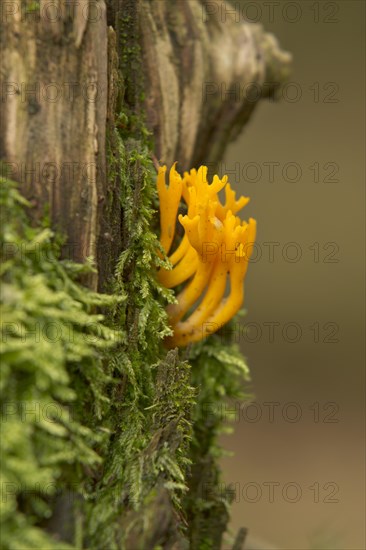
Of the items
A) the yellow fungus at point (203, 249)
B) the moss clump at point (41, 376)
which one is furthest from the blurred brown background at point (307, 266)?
the moss clump at point (41, 376)

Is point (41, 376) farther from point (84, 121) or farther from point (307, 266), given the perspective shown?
point (307, 266)

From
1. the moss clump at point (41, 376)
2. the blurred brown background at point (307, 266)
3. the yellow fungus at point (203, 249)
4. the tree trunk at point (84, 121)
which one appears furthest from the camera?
the blurred brown background at point (307, 266)

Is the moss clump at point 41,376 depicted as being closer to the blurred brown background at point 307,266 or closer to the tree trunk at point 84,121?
the tree trunk at point 84,121

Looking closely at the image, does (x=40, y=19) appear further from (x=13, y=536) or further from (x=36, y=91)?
(x=13, y=536)

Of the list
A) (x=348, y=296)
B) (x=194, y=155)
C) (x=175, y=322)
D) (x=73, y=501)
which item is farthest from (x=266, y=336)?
(x=73, y=501)

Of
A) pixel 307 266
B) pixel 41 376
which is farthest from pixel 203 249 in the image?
pixel 307 266

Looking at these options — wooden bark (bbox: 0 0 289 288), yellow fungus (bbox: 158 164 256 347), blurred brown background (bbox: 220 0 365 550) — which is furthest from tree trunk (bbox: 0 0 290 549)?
blurred brown background (bbox: 220 0 365 550)

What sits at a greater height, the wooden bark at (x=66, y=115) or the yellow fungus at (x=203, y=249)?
the wooden bark at (x=66, y=115)
